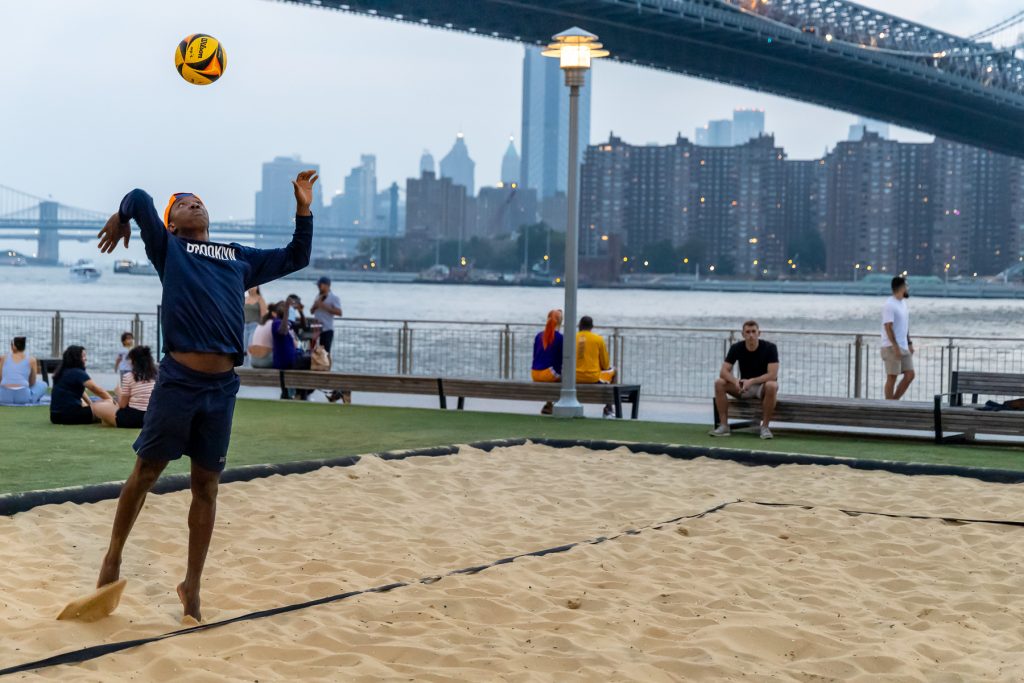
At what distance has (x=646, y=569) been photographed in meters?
5.62

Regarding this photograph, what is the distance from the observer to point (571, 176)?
41.1ft

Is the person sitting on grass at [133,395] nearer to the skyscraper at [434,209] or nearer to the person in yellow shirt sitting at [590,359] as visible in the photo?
the person in yellow shirt sitting at [590,359]

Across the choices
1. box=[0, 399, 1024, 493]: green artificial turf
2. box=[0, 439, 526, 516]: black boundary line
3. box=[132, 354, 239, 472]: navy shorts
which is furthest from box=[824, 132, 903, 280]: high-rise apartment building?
box=[132, 354, 239, 472]: navy shorts

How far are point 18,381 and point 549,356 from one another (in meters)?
5.51

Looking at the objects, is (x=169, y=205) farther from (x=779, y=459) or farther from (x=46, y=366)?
(x=46, y=366)

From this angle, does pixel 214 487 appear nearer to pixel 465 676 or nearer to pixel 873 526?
pixel 465 676

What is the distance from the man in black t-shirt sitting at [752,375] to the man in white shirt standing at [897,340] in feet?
9.59

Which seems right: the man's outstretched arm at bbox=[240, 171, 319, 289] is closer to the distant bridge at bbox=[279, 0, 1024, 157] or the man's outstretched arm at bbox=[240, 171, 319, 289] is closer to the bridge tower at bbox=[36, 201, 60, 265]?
the distant bridge at bbox=[279, 0, 1024, 157]

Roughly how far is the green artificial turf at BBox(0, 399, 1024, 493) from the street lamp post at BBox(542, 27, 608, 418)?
344mm

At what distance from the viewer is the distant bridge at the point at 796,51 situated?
4806 cm

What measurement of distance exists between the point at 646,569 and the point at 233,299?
2307 mm

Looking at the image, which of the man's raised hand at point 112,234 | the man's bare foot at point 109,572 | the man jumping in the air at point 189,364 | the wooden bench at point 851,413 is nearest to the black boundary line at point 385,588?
the man jumping in the air at point 189,364

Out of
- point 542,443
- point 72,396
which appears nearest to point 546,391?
point 542,443

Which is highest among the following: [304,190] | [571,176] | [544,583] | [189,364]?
[571,176]
